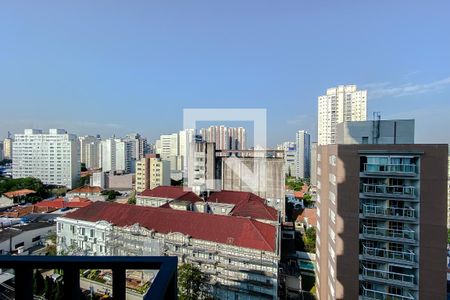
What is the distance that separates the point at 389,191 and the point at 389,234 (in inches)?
28.4

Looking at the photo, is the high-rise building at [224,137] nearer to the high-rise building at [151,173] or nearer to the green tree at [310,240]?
the high-rise building at [151,173]

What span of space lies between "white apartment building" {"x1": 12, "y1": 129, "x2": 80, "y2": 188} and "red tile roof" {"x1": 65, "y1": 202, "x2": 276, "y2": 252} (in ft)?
52.2

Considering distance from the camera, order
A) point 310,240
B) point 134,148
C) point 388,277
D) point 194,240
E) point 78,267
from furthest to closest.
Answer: point 134,148 → point 310,240 → point 194,240 → point 388,277 → point 78,267

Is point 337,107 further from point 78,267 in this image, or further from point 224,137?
point 78,267

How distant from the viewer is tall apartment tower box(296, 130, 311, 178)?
2797cm

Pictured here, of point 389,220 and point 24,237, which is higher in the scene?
point 389,220

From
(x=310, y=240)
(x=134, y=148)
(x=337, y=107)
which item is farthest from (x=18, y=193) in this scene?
(x=337, y=107)

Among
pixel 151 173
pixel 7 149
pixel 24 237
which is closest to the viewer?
pixel 24 237

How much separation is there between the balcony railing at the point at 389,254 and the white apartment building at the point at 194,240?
2.06 m

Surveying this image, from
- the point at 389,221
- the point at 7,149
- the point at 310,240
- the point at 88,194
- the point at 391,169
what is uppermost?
the point at 391,169

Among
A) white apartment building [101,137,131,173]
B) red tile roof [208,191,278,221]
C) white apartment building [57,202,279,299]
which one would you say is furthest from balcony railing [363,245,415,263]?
white apartment building [101,137,131,173]

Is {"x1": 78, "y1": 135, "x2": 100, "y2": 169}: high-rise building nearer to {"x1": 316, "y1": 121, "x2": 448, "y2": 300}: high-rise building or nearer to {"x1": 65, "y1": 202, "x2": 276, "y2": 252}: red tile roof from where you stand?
{"x1": 65, "y1": 202, "x2": 276, "y2": 252}: red tile roof

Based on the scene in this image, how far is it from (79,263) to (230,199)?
10.8 meters

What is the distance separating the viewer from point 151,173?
61.7ft
